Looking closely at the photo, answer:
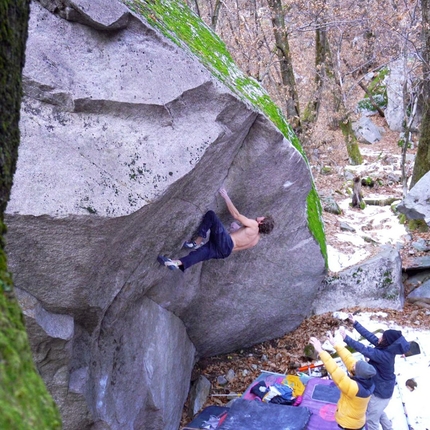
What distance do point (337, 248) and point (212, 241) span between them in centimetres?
551

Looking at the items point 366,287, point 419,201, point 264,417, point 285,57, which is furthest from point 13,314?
point 285,57

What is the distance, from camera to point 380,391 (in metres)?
6.00

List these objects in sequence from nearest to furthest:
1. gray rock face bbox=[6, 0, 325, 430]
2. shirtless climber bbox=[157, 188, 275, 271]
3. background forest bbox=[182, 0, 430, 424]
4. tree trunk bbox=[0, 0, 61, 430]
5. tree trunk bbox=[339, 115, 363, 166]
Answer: tree trunk bbox=[0, 0, 61, 430], gray rock face bbox=[6, 0, 325, 430], shirtless climber bbox=[157, 188, 275, 271], background forest bbox=[182, 0, 430, 424], tree trunk bbox=[339, 115, 363, 166]

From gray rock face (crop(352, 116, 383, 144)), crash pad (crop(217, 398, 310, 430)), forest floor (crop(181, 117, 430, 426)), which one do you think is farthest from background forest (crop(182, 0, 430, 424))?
crash pad (crop(217, 398, 310, 430))

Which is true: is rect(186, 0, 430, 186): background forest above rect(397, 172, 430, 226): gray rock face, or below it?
above

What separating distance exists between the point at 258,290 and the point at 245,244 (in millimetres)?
1791

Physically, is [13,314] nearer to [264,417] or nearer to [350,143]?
[264,417]

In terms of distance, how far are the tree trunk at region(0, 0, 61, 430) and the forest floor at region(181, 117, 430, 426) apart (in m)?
6.86

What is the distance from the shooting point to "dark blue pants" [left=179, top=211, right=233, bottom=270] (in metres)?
6.65

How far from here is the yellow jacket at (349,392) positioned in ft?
18.4

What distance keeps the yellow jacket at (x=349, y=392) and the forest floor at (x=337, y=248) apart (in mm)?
2732

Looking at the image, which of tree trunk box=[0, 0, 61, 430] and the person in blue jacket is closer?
tree trunk box=[0, 0, 61, 430]

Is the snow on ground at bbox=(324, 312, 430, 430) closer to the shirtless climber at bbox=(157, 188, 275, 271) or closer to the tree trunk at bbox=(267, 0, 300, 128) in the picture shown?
the shirtless climber at bbox=(157, 188, 275, 271)

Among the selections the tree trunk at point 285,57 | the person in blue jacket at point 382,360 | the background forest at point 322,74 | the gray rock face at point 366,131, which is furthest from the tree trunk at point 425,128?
the gray rock face at point 366,131
